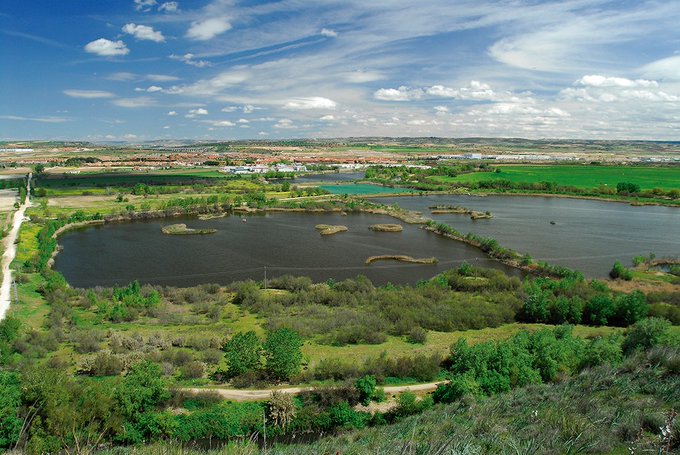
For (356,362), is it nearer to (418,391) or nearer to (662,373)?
(418,391)

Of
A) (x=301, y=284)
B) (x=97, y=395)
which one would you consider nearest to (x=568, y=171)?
(x=301, y=284)

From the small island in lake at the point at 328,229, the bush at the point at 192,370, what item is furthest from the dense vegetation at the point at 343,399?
the small island in lake at the point at 328,229

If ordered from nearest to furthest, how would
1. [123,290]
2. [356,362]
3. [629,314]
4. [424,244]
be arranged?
1. [356,362]
2. [629,314]
3. [123,290]
4. [424,244]

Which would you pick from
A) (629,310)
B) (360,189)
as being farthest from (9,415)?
(360,189)

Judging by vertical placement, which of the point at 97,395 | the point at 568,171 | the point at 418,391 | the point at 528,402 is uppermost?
the point at 568,171

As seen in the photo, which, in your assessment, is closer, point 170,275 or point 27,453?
point 27,453

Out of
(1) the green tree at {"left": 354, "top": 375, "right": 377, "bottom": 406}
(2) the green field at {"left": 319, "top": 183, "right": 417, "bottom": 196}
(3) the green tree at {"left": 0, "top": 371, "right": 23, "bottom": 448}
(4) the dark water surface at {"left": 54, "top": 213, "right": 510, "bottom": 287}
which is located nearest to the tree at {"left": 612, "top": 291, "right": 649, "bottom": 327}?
(4) the dark water surface at {"left": 54, "top": 213, "right": 510, "bottom": 287}
